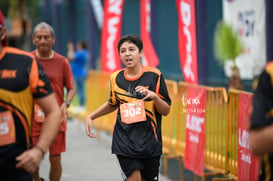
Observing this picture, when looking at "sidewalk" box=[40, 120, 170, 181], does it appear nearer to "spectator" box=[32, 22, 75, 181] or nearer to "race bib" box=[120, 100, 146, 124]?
"spectator" box=[32, 22, 75, 181]

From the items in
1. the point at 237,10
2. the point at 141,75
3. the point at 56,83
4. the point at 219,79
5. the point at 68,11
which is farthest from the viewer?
the point at 68,11

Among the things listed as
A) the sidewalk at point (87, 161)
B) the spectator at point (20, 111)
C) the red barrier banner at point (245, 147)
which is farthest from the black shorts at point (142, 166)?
the sidewalk at point (87, 161)

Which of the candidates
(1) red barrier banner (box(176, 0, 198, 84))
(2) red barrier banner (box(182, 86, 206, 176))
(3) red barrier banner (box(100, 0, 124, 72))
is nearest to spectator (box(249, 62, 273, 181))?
(2) red barrier banner (box(182, 86, 206, 176))

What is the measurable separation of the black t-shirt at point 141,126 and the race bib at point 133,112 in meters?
0.05

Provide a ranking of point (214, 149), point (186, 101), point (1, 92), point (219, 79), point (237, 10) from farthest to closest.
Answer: point (219, 79) < point (237, 10) < point (186, 101) < point (214, 149) < point (1, 92)

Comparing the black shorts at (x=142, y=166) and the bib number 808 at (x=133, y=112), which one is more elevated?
the bib number 808 at (x=133, y=112)

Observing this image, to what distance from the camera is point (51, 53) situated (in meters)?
6.55

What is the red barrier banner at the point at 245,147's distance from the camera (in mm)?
5803

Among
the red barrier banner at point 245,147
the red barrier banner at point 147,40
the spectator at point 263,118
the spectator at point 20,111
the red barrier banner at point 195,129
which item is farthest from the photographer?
the red barrier banner at point 147,40

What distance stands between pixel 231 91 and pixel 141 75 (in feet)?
5.42

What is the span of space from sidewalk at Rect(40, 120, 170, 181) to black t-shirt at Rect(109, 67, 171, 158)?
2.74m

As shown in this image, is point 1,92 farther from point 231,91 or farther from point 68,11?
point 68,11

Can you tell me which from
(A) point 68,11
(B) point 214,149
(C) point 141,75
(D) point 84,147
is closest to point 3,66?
(C) point 141,75

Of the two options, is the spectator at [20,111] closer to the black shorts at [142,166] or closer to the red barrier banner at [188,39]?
A: the black shorts at [142,166]
